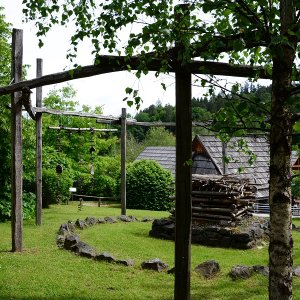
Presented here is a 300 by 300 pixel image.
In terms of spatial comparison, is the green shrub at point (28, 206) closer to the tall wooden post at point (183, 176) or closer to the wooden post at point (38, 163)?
the wooden post at point (38, 163)

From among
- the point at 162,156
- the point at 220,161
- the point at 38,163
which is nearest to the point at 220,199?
the point at 38,163

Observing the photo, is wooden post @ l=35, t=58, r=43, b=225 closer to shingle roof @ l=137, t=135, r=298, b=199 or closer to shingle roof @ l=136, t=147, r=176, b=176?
shingle roof @ l=137, t=135, r=298, b=199

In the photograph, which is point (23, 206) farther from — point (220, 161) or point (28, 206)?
point (220, 161)

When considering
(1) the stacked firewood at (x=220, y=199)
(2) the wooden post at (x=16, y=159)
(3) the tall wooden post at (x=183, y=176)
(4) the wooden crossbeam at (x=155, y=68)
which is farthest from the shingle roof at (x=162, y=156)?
(3) the tall wooden post at (x=183, y=176)

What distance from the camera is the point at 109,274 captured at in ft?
27.5

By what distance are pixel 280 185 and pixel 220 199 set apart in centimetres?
1005

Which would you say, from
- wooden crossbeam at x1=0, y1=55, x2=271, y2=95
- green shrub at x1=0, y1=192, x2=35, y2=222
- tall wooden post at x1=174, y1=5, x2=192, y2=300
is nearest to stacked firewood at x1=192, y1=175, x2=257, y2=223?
green shrub at x1=0, y1=192, x2=35, y2=222

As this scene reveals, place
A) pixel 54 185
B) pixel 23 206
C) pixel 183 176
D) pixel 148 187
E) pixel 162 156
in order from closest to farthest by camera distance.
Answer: pixel 183 176
pixel 23 206
pixel 54 185
pixel 148 187
pixel 162 156

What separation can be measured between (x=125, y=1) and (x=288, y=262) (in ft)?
8.84

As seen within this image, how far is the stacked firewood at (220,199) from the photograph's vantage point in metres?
13.6

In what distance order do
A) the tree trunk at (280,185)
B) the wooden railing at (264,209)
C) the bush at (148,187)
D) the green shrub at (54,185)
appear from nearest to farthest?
the tree trunk at (280,185), the green shrub at (54,185), the wooden railing at (264,209), the bush at (148,187)

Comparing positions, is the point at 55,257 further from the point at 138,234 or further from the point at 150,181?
the point at 150,181

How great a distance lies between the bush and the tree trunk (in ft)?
66.5

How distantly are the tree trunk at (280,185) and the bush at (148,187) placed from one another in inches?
798
